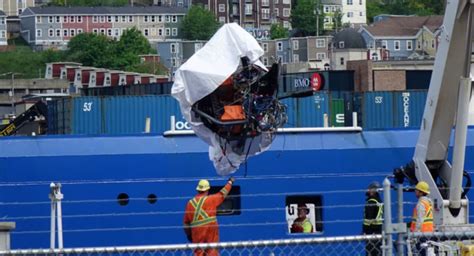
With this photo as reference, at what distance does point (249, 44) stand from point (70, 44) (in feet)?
473

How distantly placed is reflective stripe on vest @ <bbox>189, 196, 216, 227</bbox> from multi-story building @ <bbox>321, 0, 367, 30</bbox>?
165163mm

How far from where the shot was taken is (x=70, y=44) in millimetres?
161125

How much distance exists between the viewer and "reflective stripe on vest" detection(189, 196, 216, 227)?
1867cm

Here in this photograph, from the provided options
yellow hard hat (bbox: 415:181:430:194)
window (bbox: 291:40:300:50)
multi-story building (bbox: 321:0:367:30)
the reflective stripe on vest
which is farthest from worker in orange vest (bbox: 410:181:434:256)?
multi-story building (bbox: 321:0:367:30)

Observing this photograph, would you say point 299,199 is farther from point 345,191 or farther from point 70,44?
point 70,44

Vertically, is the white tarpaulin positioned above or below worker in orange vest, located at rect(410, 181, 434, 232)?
above

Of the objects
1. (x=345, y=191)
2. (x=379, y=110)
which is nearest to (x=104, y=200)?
(x=345, y=191)

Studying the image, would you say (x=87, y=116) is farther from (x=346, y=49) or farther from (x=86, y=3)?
(x=86, y=3)

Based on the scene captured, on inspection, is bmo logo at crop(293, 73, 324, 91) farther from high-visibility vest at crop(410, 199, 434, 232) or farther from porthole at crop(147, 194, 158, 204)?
high-visibility vest at crop(410, 199, 434, 232)

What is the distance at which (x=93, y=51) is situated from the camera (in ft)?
513

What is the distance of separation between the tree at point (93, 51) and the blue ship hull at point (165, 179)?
130m

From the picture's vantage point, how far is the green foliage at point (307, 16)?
173 meters

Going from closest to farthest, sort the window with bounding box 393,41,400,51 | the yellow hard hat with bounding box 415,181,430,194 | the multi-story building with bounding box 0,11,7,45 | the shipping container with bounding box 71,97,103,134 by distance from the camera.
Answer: the yellow hard hat with bounding box 415,181,430,194, the shipping container with bounding box 71,97,103,134, the window with bounding box 393,41,400,51, the multi-story building with bounding box 0,11,7,45

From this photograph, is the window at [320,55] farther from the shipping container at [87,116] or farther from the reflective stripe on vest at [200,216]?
the reflective stripe on vest at [200,216]
